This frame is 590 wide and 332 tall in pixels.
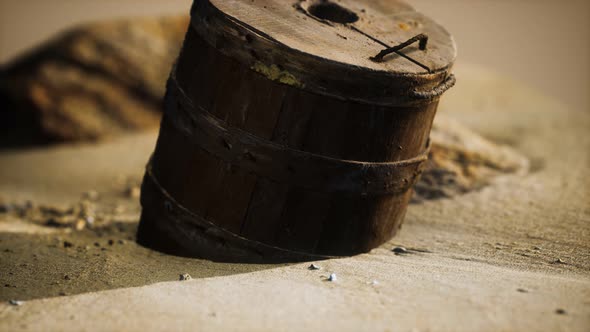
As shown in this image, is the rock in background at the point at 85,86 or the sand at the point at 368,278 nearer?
the sand at the point at 368,278

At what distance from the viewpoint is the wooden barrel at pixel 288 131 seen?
2.79 meters

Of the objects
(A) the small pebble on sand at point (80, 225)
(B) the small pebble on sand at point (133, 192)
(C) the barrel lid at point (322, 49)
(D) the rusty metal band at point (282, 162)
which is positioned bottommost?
(A) the small pebble on sand at point (80, 225)

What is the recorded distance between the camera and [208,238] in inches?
122

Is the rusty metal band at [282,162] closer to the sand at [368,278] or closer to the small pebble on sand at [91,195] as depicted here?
the sand at [368,278]

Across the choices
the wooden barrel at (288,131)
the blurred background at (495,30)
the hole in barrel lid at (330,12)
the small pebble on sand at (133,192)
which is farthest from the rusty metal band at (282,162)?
the blurred background at (495,30)

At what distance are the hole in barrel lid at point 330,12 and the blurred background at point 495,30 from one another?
6.19m

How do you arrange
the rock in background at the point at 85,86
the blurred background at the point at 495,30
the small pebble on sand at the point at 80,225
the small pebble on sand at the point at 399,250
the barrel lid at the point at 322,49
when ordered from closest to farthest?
the barrel lid at the point at 322,49, the small pebble on sand at the point at 399,250, the small pebble on sand at the point at 80,225, the rock in background at the point at 85,86, the blurred background at the point at 495,30

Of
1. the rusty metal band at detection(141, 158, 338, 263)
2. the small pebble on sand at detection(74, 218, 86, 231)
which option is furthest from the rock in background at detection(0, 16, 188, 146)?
the rusty metal band at detection(141, 158, 338, 263)

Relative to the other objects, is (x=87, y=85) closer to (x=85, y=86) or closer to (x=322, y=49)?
(x=85, y=86)

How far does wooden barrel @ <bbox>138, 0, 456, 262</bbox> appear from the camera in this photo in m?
2.79

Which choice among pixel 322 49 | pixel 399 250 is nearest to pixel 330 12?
pixel 322 49

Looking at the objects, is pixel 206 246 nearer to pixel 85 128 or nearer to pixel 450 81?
pixel 450 81

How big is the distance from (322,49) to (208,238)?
104 cm

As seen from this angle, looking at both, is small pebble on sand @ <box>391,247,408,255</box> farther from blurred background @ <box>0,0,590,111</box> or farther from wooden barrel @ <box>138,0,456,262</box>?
blurred background @ <box>0,0,590,111</box>
